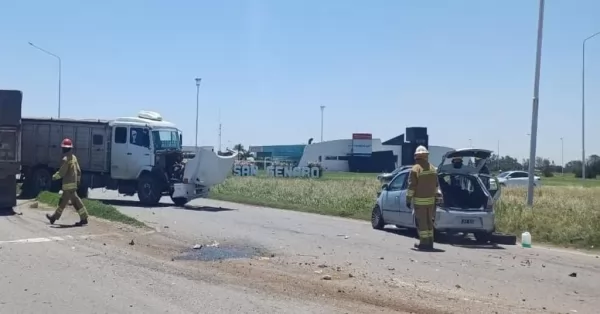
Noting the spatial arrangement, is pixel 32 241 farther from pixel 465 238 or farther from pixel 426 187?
pixel 465 238

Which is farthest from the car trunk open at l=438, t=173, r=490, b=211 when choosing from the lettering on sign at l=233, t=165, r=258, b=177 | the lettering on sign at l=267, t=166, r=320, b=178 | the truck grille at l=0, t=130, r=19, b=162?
the lettering on sign at l=233, t=165, r=258, b=177

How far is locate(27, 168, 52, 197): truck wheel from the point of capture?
2830 centimetres

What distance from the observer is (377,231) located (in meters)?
20.0

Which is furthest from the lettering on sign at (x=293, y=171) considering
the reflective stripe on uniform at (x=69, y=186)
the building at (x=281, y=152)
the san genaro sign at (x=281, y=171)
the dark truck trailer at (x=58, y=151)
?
the reflective stripe on uniform at (x=69, y=186)

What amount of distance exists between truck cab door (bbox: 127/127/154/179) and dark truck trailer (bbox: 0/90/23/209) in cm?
651

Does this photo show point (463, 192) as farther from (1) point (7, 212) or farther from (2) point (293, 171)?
(2) point (293, 171)

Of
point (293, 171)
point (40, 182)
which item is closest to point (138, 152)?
point (40, 182)

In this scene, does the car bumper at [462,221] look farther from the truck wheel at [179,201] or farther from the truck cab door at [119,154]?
the truck cab door at [119,154]

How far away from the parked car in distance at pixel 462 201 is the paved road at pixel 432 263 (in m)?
0.57

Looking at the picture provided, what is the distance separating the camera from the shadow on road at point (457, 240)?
55.6 ft

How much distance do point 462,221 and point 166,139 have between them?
1442 cm

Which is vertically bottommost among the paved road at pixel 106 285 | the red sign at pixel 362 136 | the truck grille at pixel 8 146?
the paved road at pixel 106 285

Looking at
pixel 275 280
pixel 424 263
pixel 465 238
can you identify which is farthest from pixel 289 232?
pixel 275 280

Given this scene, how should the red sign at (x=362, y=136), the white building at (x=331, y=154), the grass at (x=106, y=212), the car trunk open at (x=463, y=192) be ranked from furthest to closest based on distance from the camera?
1. the white building at (x=331, y=154)
2. the red sign at (x=362, y=136)
3. the grass at (x=106, y=212)
4. the car trunk open at (x=463, y=192)
